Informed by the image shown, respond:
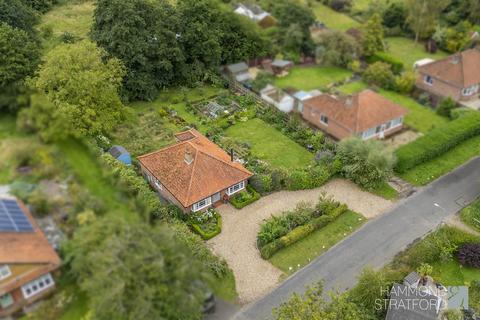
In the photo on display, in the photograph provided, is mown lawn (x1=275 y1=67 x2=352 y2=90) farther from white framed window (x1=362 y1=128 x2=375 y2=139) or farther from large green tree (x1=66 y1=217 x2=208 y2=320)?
large green tree (x1=66 y1=217 x2=208 y2=320)

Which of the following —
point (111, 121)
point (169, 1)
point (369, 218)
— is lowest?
point (369, 218)

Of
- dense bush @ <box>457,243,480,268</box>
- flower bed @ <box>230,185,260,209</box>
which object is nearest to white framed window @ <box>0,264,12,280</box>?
flower bed @ <box>230,185,260,209</box>

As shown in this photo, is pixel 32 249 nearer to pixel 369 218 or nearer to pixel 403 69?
pixel 369 218

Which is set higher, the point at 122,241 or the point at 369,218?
the point at 122,241

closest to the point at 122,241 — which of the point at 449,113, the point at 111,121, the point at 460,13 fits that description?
the point at 111,121

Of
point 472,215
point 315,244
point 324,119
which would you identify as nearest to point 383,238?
point 315,244

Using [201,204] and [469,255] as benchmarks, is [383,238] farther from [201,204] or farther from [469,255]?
[201,204]

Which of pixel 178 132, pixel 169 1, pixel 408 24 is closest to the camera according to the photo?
pixel 178 132
